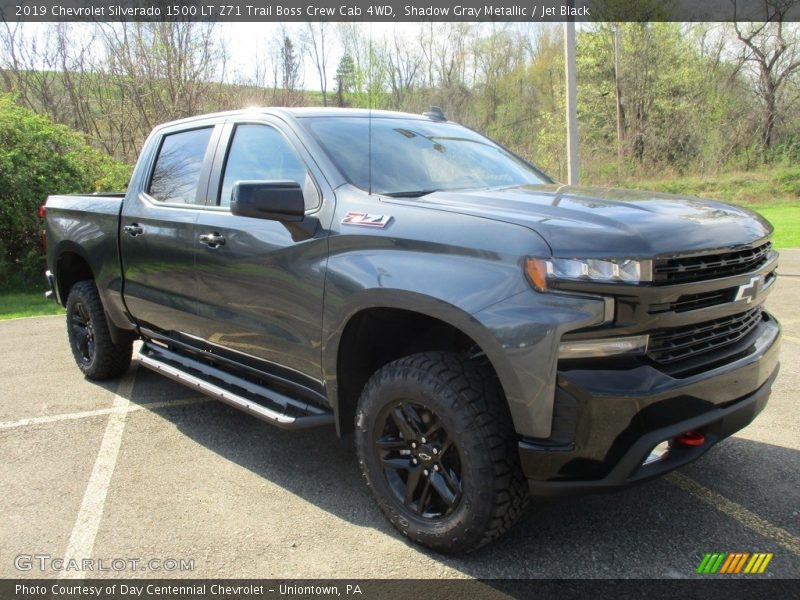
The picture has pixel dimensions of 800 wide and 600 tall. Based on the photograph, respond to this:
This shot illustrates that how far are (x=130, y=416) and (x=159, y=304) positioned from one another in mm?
908

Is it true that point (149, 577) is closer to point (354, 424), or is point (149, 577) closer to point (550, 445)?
point (354, 424)

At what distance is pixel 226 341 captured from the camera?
374cm

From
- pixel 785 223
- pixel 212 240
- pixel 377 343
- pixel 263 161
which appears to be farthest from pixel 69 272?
pixel 785 223

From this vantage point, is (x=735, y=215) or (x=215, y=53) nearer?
(x=735, y=215)

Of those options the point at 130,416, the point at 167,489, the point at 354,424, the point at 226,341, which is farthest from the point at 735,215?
the point at 130,416

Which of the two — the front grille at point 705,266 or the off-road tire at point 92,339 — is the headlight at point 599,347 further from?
the off-road tire at point 92,339

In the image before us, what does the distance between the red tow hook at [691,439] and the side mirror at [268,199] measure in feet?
6.19

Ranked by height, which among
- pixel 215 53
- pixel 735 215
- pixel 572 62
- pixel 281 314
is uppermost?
pixel 215 53

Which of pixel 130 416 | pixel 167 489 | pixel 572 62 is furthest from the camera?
pixel 572 62

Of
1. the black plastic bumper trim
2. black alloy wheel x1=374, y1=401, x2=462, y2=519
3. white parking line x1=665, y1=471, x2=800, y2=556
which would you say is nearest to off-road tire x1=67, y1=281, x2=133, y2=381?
black alloy wheel x1=374, y1=401, x2=462, y2=519

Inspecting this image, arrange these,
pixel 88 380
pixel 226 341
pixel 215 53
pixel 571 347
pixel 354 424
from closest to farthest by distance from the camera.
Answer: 1. pixel 571 347
2. pixel 354 424
3. pixel 226 341
4. pixel 88 380
5. pixel 215 53

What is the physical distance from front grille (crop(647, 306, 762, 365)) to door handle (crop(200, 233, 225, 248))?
2.32 m

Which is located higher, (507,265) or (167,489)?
(507,265)

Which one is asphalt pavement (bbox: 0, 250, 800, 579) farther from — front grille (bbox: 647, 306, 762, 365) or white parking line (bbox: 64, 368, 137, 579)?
front grille (bbox: 647, 306, 762, 365)
